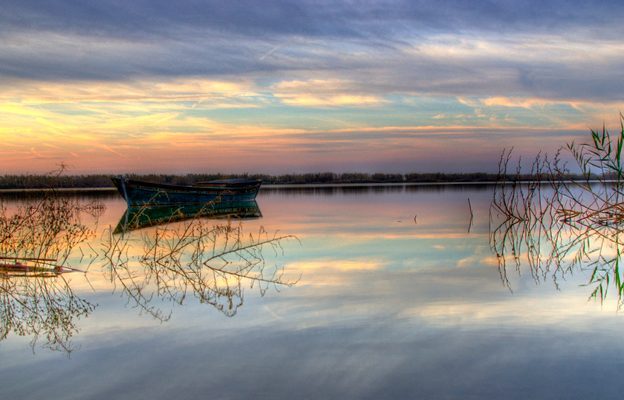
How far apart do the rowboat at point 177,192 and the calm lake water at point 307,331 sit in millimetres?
14025

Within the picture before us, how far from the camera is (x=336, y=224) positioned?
66.1 feet

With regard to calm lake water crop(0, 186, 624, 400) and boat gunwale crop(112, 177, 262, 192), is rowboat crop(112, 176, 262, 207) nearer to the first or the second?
boat gunwale crop(112, 177, 262, 192)

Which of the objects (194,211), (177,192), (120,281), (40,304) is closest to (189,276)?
(120,281)

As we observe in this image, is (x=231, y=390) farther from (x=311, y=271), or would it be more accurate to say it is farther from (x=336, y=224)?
(x=336, y=224)

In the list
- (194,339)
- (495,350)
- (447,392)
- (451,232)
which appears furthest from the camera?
(451,232)

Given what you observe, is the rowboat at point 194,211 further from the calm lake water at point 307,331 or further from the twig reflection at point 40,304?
the calm lake water at point 307,331

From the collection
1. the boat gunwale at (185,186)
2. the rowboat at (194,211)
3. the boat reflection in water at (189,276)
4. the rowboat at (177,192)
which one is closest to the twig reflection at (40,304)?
the boat reflection in water at (189,276)

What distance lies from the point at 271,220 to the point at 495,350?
1767cm

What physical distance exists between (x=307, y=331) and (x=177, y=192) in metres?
21.7

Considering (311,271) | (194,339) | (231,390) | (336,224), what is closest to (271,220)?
(336,224)

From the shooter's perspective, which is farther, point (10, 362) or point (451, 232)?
point (451, 232)

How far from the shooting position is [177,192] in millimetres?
26781

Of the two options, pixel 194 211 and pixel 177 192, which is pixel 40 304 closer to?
pixel 194 211

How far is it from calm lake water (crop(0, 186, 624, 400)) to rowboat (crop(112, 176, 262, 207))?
14.0m
